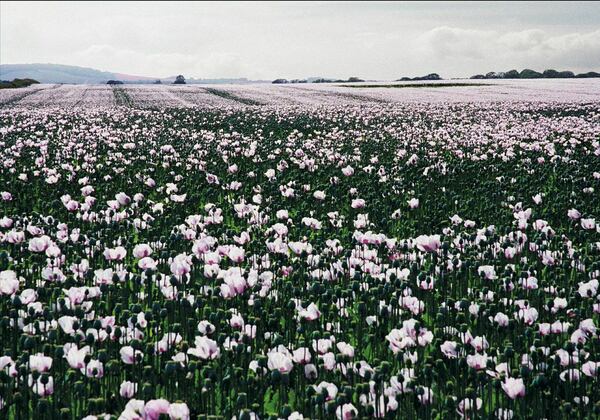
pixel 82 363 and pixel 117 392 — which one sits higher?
pixel 82 363

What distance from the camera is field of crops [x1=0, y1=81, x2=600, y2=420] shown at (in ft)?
13.7

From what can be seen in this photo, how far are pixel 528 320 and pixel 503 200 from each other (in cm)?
611

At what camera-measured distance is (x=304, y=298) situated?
6168mm

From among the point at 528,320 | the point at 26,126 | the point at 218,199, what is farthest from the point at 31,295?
the point at 26,126

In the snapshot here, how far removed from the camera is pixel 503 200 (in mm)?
11062

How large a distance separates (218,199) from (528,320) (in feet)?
23.6

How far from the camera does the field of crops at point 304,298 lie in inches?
164

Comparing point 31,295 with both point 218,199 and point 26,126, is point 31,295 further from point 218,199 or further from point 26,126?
point 26,126

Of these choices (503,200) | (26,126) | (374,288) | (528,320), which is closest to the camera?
(528,320)

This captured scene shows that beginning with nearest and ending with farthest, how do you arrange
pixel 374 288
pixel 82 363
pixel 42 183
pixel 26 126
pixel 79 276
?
pixel 82 363 < pixel 374 288 < pixel 79 276 < pixel 42 183 < pixel 26 126

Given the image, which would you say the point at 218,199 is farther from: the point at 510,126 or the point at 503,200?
the point at 510,126

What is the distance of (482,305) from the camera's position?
5.34m

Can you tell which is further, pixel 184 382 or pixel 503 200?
pixel 503 200

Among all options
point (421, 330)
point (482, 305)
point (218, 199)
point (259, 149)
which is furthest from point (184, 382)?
point (259, 149)
